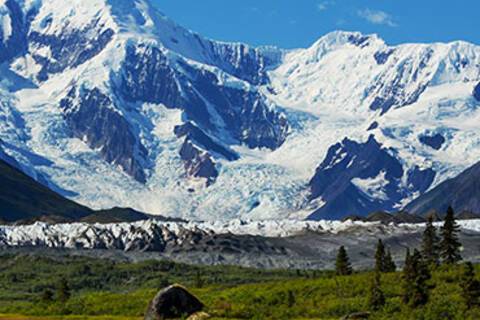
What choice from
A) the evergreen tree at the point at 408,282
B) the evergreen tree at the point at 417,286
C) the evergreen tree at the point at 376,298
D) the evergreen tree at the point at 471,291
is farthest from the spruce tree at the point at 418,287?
the evergreen tree at the point at 471,291

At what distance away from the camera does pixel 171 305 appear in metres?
98.2

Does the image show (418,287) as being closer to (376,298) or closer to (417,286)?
(417,286)

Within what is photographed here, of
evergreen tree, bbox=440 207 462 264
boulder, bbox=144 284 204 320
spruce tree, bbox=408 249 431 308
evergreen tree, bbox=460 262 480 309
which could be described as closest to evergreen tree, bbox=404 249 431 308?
spruce tree, bbox=408 249 431 308

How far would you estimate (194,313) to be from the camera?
99250mm

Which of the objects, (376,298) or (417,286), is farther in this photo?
(376,298)

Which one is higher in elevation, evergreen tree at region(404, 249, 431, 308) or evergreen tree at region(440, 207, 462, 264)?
evergreen tree at region(440, 207, 462, 264)

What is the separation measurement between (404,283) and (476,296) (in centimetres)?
1157

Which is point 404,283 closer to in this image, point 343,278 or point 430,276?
point 430,276

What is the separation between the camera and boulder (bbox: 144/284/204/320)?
97.9 meters

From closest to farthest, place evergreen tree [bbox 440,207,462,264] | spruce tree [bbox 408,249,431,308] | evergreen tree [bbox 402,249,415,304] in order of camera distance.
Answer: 1. spruce tree [bbox 408,249,431,308]
2. evergreen tree [bbox 402,249,415,304]
3. evergreen tree [bbox 440,207,462,264]

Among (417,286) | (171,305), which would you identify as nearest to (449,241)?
(417,286)

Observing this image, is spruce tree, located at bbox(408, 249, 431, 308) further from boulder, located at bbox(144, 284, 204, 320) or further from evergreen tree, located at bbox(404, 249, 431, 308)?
boulder, located at bbox(144, 284, 204, 320)

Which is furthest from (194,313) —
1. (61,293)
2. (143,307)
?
(61,293)

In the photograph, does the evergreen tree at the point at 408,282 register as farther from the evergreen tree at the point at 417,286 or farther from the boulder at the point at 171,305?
the boulder at the point at 171,305
